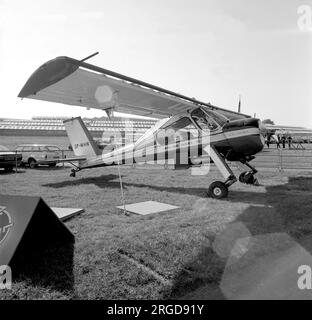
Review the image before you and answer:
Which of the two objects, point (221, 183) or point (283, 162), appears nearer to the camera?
point (221, 183)

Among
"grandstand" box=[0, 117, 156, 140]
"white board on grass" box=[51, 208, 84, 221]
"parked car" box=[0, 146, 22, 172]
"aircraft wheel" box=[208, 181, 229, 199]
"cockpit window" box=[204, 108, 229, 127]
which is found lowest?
"white board on grass" box=[51, 208, 84, 221]

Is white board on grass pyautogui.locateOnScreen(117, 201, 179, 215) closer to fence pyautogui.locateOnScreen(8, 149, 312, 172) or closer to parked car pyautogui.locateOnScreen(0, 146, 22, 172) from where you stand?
fence pyautogui.locateOnScreen(8, 149, 312, 172)

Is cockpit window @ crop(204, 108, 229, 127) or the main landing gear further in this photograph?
cockpit window @ crop(204, 108, 229, 127)

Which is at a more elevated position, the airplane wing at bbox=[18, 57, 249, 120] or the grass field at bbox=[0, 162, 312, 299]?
the airplane wing at bbox=[18, 57, 249, 120]

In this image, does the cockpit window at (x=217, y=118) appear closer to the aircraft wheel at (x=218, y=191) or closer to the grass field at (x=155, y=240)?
the aircraft wheel at (x=218, y=191)

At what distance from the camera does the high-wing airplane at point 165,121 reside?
21.5 ft

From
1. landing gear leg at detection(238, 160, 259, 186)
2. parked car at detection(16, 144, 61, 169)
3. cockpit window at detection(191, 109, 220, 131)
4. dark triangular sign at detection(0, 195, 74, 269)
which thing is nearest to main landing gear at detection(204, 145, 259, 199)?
cockpit window at detection(191, 109, 220, 131)

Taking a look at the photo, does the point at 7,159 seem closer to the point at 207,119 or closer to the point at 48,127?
the point at 207,119

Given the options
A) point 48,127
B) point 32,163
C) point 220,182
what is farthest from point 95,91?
point 48,127

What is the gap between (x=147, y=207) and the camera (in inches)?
259

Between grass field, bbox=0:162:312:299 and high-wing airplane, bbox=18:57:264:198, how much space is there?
3.85 feet

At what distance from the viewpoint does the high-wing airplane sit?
654 cm

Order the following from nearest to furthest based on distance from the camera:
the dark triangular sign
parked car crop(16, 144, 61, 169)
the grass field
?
the grass field → the dark triangular sign → parked car crop(16, 144, 61, 169)

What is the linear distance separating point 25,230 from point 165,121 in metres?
6.13
